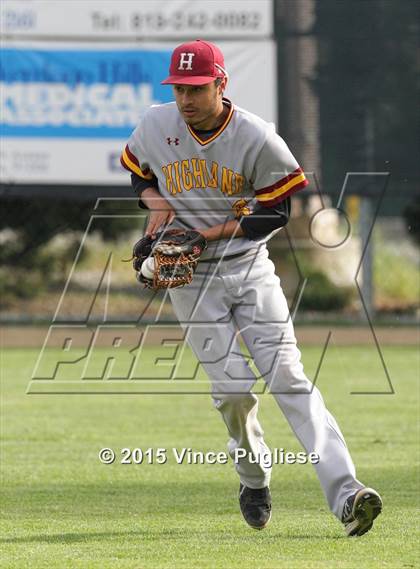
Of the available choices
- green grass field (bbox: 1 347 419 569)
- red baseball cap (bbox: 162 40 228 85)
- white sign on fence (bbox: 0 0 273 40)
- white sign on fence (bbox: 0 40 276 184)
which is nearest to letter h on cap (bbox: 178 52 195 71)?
red baseball cap (bbox: 162 40 228 85)

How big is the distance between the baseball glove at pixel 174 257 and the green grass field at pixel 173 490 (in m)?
1.05

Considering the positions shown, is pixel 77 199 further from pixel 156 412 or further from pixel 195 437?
pixel 195 437

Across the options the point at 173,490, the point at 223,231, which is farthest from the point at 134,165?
the point at 173,490

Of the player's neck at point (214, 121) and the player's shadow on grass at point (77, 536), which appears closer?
the player's shadow on grass at point (77, 536)

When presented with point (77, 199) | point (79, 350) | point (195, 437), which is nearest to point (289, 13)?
point (77, 199)

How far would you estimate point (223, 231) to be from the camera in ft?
17.1

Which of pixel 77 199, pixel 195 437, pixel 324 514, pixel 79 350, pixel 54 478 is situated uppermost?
pixel 324 514

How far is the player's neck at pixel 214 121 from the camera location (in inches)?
203

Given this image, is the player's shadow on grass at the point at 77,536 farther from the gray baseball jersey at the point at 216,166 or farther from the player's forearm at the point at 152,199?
the player's forearm at the point at 152,199

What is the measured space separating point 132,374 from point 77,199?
408 centimetres

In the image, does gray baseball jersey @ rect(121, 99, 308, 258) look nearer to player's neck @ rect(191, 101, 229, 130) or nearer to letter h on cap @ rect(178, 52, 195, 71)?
player's neck @ rect(191, 101, 229, 130)

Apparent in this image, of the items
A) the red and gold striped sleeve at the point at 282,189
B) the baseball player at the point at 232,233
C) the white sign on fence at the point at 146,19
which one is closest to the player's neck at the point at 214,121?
the baseball player at the point at 232,233

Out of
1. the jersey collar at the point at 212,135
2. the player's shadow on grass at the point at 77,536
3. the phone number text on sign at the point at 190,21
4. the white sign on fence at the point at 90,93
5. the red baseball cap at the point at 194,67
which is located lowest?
the white sign on fence at the point at 90,93

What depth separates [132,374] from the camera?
37.4 ft
